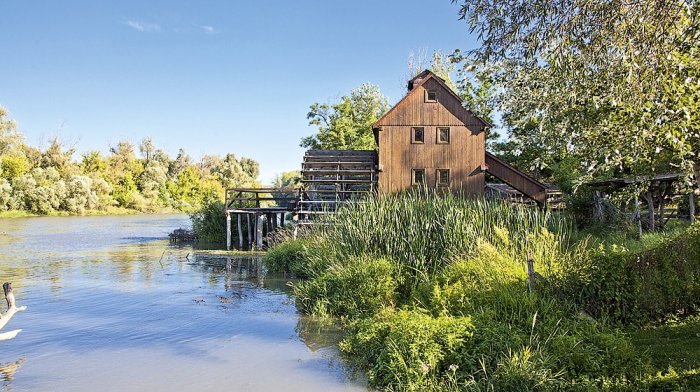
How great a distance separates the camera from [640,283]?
9.96m

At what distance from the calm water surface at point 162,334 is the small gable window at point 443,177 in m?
11.9

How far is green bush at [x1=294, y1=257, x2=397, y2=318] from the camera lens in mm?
12961

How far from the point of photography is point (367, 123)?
48.6 meters

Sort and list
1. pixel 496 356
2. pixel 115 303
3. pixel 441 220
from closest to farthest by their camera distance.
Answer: pixel 496 356
pixel 441 220
pixel 115 303

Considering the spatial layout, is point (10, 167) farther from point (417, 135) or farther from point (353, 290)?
point (353, 290)

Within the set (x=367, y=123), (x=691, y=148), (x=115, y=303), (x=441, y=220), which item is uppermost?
(x=367, y=123)

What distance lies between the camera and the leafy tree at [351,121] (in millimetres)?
46906

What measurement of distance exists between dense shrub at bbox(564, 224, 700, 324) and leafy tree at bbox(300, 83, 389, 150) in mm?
36846

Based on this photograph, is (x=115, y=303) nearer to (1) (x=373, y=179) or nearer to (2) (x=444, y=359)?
(2) (x=444, y=359)

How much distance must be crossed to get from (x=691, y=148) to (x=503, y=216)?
16.4 ft

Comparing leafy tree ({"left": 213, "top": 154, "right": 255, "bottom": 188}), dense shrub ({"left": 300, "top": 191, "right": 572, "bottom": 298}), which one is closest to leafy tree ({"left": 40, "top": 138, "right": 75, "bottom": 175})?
leafy tree ({"left": 213, "top": 154, "right": 255, "bottom": 188})

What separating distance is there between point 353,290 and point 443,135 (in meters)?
18.7

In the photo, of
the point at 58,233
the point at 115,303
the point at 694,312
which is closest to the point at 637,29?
the point at 694,312

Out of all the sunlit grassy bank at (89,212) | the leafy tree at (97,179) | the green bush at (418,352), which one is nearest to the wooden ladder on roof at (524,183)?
the green bush at (418,352)
